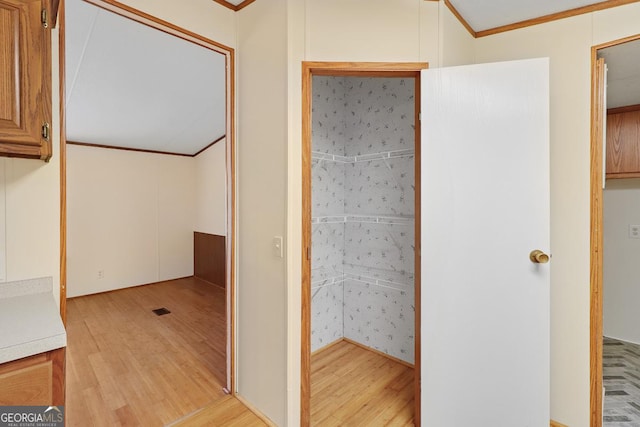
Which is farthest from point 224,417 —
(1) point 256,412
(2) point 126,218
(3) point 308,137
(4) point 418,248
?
(2) point 126,218

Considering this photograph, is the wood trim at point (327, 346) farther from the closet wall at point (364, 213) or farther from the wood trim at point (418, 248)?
the wood trim at point (418, 248)

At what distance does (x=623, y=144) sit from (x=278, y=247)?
3039mm

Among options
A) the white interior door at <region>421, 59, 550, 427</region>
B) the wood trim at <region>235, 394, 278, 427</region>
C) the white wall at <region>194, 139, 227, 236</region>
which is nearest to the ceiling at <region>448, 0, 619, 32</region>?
the white interior door at <region>421, 59, 550, 427</region>

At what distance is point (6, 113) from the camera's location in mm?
1072

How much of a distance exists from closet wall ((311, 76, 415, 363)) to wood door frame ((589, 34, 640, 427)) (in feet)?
3.38

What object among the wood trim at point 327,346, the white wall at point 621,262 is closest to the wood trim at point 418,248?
the wood trim at point 327,346

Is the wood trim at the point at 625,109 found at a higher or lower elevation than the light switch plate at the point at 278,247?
higher

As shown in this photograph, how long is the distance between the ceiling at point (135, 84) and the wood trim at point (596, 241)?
7.49 ft

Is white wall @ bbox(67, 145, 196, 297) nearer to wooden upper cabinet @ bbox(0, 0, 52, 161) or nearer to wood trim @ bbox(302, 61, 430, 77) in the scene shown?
wooden upper cabinet @ bbox(0, 0, 52, 161)

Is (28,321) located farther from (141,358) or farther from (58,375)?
(141,358)

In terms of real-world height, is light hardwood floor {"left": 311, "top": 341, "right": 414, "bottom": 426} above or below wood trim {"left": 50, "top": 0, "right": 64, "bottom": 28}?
below

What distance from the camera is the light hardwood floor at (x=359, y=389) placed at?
1847 mm

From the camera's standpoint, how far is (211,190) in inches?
191

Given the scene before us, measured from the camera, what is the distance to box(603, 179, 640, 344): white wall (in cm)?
277
